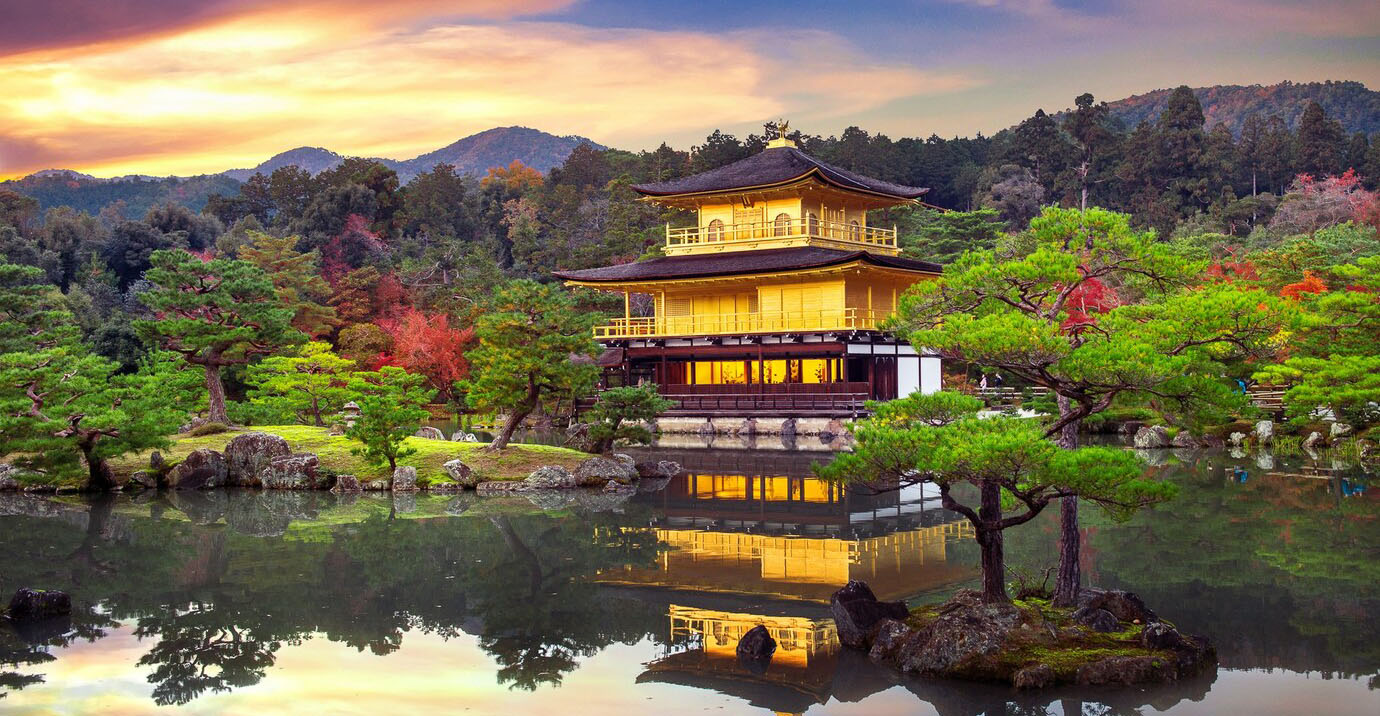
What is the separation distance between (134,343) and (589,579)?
92.2ft

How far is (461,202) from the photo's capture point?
78938 millimetres

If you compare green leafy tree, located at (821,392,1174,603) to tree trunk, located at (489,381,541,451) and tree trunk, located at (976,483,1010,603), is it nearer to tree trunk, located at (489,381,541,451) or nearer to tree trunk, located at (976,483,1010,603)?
tree trunk, located at (976,483,1010,603)

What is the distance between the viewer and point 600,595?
41.3 feet

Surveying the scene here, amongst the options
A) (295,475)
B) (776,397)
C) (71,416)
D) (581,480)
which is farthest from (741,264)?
(71,416)

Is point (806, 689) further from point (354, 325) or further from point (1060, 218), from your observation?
point (354, 325)

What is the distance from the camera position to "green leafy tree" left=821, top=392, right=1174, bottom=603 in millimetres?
8945

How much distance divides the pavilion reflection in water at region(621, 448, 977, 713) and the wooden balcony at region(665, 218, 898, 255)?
14.0m

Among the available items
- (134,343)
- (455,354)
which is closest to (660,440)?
(455,354)

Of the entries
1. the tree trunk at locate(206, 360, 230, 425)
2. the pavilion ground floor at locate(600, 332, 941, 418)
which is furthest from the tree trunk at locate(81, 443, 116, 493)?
the pavilion ground floor at locate(600, 332, 941, 418)

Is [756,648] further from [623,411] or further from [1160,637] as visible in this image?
[623,411]

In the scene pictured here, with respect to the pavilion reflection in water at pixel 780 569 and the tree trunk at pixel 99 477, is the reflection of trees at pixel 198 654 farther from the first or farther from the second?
the tree trunk at pixel 99 477

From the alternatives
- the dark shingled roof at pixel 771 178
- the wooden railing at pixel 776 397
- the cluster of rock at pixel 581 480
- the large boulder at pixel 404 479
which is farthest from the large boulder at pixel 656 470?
the dark shingled roof at pixel 771 178

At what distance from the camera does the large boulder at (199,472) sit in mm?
23094

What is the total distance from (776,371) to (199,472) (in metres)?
18.7
